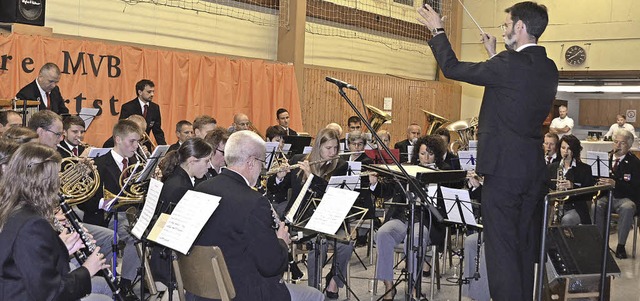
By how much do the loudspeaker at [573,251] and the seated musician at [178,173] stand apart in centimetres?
267

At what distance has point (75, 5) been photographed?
1074 centimetres

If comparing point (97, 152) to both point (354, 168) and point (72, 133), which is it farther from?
point (354, 168)

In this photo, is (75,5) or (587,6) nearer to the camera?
(75,5)

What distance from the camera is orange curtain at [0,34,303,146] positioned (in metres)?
9.59

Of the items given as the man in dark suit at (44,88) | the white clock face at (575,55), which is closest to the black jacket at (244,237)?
the man in dark suit at (44,88)

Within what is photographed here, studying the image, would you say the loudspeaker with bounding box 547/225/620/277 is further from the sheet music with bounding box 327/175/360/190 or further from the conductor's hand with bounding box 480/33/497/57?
the sheet music with bounding box 327/175/360/190

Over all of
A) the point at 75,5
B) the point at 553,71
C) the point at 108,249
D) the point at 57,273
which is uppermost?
the point at 75,5

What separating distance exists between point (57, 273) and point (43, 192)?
39 cm

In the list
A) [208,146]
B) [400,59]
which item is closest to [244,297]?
[208,146]

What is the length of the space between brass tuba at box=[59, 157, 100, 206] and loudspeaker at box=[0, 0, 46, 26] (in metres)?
4.13

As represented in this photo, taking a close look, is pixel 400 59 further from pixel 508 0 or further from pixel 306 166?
pixel 306 166

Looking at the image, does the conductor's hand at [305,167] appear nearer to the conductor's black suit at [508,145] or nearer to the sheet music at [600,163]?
the conductor's black suit at [508,145]

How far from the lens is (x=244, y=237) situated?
393 centimetres

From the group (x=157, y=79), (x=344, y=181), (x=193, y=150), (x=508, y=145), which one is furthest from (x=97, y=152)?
(x=157, y=79)
